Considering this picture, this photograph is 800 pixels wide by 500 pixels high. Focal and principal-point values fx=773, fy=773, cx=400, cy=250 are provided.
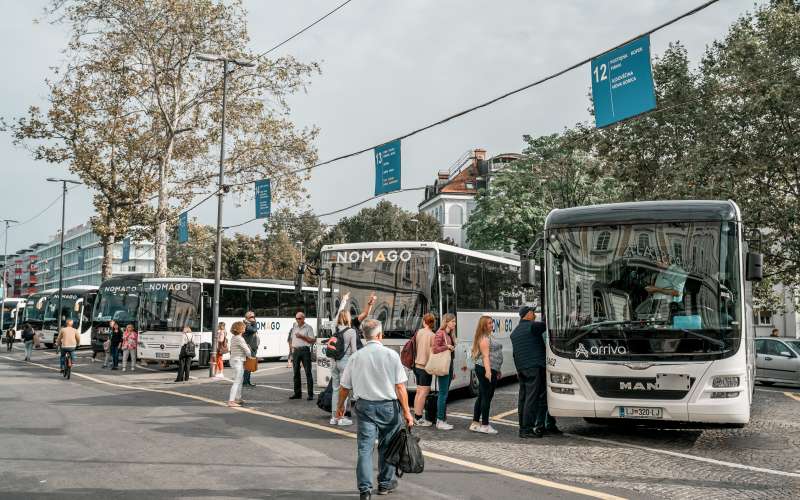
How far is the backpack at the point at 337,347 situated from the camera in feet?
42.1

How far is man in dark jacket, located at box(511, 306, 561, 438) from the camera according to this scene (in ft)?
36.9

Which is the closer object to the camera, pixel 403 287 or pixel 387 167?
pixel 403 287

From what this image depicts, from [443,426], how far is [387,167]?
8555 millimetres

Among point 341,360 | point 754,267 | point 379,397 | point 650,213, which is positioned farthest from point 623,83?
point 379,397

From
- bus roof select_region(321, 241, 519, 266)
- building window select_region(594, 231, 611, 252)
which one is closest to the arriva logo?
bus roof select_region(321, 241, 519, 266)

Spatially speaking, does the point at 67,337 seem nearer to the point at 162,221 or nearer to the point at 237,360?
the point at 237,360

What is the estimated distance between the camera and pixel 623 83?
12117 millimetres

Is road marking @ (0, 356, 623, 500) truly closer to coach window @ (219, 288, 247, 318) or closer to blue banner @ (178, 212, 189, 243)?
coach window @ (219, 288, 247, 318)

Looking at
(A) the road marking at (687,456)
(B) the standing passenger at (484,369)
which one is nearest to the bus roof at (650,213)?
(B) the standing passenger at (484,369)

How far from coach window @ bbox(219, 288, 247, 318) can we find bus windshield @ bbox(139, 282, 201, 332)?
1.67 metres

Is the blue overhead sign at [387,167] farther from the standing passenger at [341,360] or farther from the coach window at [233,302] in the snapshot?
the coach window at [233,302]

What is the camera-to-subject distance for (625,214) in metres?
10.9

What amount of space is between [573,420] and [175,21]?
26576 millimetres

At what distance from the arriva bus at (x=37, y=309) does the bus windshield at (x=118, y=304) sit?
9478 millimetres
